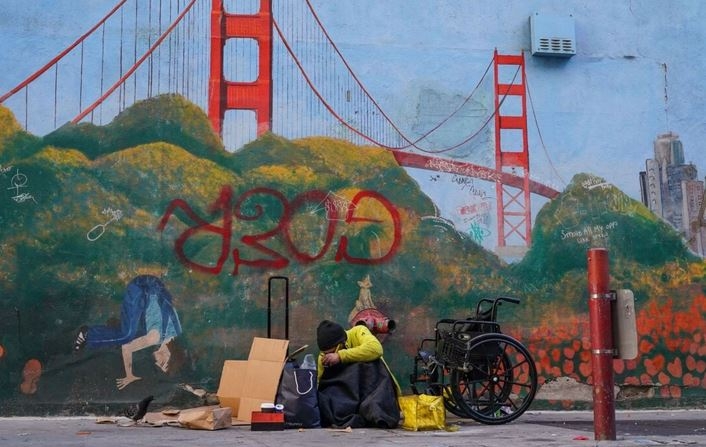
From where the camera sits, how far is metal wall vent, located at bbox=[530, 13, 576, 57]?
9.70 m

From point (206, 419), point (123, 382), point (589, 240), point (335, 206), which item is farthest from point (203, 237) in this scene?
point (589, 240)

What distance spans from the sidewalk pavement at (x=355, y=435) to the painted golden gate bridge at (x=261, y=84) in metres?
2.43

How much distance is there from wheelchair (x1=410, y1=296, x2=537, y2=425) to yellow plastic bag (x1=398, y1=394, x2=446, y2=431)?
0.42 m

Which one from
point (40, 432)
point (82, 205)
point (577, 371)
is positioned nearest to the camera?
point (40, 432)

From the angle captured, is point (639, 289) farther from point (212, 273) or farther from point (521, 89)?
point (212, 273)

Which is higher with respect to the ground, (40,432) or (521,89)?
(521,89)

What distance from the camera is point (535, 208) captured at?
9.61 m

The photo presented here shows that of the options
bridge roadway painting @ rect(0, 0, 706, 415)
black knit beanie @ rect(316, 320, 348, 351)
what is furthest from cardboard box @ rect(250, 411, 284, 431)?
bridge roadway painting @ rect(0, 0, 706, 415)

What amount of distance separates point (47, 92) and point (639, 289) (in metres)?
6.31

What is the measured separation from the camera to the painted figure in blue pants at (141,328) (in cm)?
852

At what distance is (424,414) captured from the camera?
7.39 m

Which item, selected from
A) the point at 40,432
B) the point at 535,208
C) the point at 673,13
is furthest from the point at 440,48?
the point at 40,432

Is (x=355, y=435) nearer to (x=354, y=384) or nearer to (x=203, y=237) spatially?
(x=354, y=384)

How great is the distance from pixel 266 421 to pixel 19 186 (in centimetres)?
334
